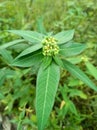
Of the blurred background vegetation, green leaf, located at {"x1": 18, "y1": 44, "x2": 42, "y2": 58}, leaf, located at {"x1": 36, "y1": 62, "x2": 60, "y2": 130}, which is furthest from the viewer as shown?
the blurred background vegetation

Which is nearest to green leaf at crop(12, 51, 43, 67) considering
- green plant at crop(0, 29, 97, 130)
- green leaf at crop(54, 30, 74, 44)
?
green plant at crop(0, 29, 97, 130)

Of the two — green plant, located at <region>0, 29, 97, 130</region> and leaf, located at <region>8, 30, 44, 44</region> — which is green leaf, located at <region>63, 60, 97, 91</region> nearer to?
green plant, located at <region>0, 29, 97, 130</region>

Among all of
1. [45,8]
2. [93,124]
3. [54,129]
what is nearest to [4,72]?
[54,129]

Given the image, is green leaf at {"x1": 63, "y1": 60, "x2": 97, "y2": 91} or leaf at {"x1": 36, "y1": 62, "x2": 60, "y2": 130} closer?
leaf at {"x1": 36, "y1": 62, "x2": 60, "y2": 130}

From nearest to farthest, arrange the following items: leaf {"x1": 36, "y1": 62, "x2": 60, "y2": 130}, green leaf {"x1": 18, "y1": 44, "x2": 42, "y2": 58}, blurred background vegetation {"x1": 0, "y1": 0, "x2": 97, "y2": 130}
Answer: leaf {"x1": 36, "y1": 62, "x2": 60, "y2": 130}
green leaf {"x1": 18, "y1": 44, "x2": 42, "y2": 58}
blurred background vegetation {"x1": 0, "y1": 0, "x2": 97, "y2": 130}

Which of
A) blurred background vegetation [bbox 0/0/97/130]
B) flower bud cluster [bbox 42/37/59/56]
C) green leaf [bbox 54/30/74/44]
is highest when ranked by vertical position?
flower bud cluster [bbox 42/37/59/56]

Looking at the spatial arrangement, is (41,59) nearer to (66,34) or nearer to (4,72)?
(66,34)
